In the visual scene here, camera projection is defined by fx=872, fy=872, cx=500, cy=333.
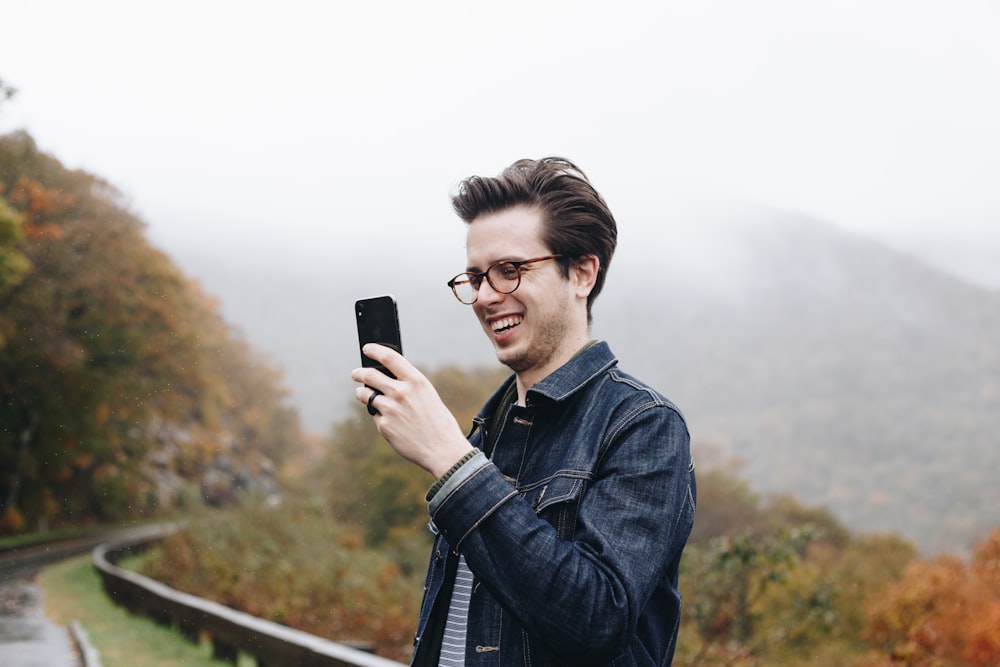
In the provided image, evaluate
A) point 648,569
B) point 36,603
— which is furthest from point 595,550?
point 36,603

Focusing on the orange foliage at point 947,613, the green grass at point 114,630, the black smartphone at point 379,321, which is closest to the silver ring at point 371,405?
the black smartphone at point 379,321

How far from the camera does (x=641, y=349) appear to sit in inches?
7707

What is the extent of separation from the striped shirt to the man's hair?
2.15 ft

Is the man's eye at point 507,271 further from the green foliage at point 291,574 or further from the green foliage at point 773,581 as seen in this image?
the green foliage at point 291,574

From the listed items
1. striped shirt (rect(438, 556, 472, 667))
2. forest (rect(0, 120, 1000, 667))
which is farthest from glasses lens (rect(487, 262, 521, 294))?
forest (rect(0, 120, 1000, 667))

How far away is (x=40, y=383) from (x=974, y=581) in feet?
87.8

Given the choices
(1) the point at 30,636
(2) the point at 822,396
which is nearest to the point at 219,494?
(1) the point at 30,636

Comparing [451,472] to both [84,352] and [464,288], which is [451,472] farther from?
[84,352]

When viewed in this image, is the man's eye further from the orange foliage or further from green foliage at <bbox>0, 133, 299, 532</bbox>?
green foliage at <bbox>0, 133, 299, 532</bbox>

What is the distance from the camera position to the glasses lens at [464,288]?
1.80 m

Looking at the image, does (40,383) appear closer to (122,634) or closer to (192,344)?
(192,344)

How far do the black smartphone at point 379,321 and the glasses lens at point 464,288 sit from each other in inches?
6.9

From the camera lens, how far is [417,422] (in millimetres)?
1476

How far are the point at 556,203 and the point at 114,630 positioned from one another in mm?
10593
